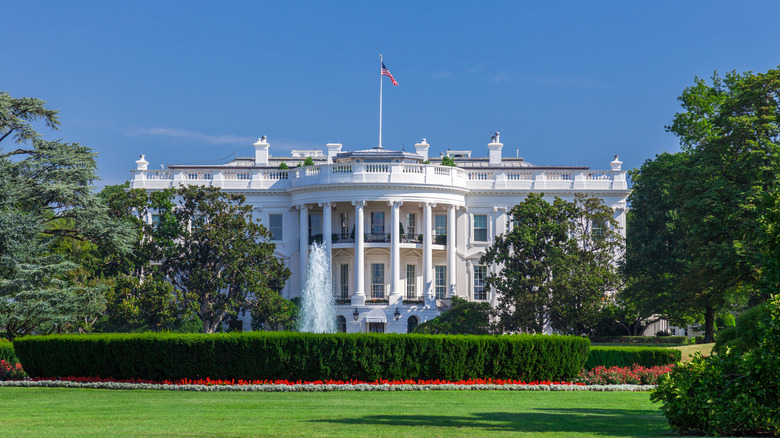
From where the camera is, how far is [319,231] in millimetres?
64062

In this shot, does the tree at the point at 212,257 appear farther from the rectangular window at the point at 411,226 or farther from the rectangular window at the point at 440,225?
the rectangular window at the point at 440,225

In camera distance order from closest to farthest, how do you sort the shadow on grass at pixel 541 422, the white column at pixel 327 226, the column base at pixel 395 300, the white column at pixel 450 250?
the shadow on grass at pixel 541 422 < the column base at pixel 395 300 < the white column at pixel 327 226 < the white column at pixel 450 250

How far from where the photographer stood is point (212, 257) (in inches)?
2041

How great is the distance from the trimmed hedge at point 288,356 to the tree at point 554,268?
22.0 meters

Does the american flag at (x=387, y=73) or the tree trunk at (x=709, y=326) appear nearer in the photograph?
the tree trunk at (x=709, y=326)

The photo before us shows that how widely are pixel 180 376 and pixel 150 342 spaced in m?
1.28

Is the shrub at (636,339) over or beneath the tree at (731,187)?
beneath

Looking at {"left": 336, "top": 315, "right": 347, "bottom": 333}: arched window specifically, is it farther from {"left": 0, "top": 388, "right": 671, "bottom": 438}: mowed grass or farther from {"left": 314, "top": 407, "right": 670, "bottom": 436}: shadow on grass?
{"left": 314, "top": 407, "right": 670, "bottom": 436}: shadow on grass

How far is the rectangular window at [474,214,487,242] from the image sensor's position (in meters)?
64.7

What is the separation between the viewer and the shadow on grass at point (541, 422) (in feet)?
51.2

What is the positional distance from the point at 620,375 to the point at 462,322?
78.4 feet

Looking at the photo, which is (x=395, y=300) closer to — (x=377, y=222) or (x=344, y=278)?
(x=344, y=278)

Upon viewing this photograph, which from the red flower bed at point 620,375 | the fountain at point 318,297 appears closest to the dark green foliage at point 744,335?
the red flower bed at point 620,375

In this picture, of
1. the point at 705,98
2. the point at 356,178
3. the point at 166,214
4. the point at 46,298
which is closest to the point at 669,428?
the point at 46,298
